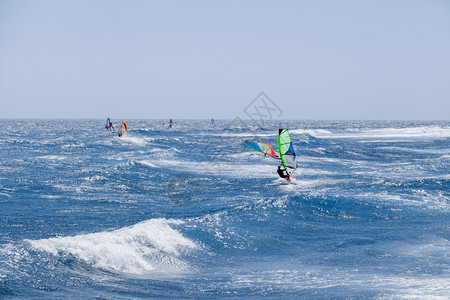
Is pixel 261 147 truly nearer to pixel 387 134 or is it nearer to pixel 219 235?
pixel 219 235

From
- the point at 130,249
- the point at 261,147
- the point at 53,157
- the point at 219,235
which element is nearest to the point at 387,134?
the point at 53,157

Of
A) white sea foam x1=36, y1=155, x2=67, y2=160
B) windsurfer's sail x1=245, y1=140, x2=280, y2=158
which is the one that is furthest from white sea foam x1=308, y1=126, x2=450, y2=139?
windsurfer's sail x1=245, y1=140, x2=280, y2=158

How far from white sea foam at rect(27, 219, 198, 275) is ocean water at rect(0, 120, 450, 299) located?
4 centimetres

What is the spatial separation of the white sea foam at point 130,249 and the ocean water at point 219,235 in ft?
0.14

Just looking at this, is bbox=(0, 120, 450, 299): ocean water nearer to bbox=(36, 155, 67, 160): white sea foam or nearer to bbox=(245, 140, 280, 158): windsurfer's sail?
bbox=(245, 140, 280, 158): windsurfer's sail

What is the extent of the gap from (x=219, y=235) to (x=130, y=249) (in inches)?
142

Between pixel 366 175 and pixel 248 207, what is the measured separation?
1421cm

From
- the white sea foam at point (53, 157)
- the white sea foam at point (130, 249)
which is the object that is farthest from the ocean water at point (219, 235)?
the white sea foam at point (53, 157)

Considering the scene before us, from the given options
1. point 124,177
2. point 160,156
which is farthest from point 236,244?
point 160,156

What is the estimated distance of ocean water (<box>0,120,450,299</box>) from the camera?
11266mm

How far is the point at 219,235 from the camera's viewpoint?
1655 centimetres

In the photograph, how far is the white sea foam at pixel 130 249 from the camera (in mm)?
12844

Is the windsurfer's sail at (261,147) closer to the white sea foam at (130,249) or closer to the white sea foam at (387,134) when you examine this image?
the white sea foam at (130,249)

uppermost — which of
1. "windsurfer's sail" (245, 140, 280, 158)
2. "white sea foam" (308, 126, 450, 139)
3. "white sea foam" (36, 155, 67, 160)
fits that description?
"windsurfer's sail" (245, 140, 280, 158)
